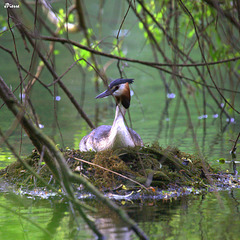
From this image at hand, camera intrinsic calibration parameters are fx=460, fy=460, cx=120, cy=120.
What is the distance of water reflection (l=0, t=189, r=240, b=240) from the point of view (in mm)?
3558

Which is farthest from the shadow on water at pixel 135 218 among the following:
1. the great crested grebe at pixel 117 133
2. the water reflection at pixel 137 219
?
the great crested grebe at pixel 117 133

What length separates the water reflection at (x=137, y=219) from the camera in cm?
356

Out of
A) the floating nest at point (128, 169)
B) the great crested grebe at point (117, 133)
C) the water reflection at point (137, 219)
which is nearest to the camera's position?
the water reflection at point (137, 219)

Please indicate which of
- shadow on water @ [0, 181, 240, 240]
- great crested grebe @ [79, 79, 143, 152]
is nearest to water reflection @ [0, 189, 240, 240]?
shadow on water @ [0, 181, 240, 240]

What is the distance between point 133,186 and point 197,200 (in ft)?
2.25

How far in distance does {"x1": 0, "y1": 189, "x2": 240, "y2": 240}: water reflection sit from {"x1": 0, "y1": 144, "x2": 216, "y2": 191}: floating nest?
1.07 ft

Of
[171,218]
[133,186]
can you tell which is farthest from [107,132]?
[171,218]

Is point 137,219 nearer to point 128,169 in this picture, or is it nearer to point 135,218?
point 135,218

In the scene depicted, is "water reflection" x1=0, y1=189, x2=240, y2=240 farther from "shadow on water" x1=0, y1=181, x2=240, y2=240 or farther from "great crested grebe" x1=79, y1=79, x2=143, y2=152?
"great crested grebe" x1=79, y1=79, x2=143, y2=152

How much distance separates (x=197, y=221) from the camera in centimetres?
386

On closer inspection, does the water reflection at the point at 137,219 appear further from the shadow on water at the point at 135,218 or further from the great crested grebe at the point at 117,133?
the great crested grebe at the point at 117,133

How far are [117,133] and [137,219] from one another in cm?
174

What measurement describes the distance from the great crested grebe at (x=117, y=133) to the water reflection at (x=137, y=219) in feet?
3.65

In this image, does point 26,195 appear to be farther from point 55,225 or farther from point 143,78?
point 143,78
